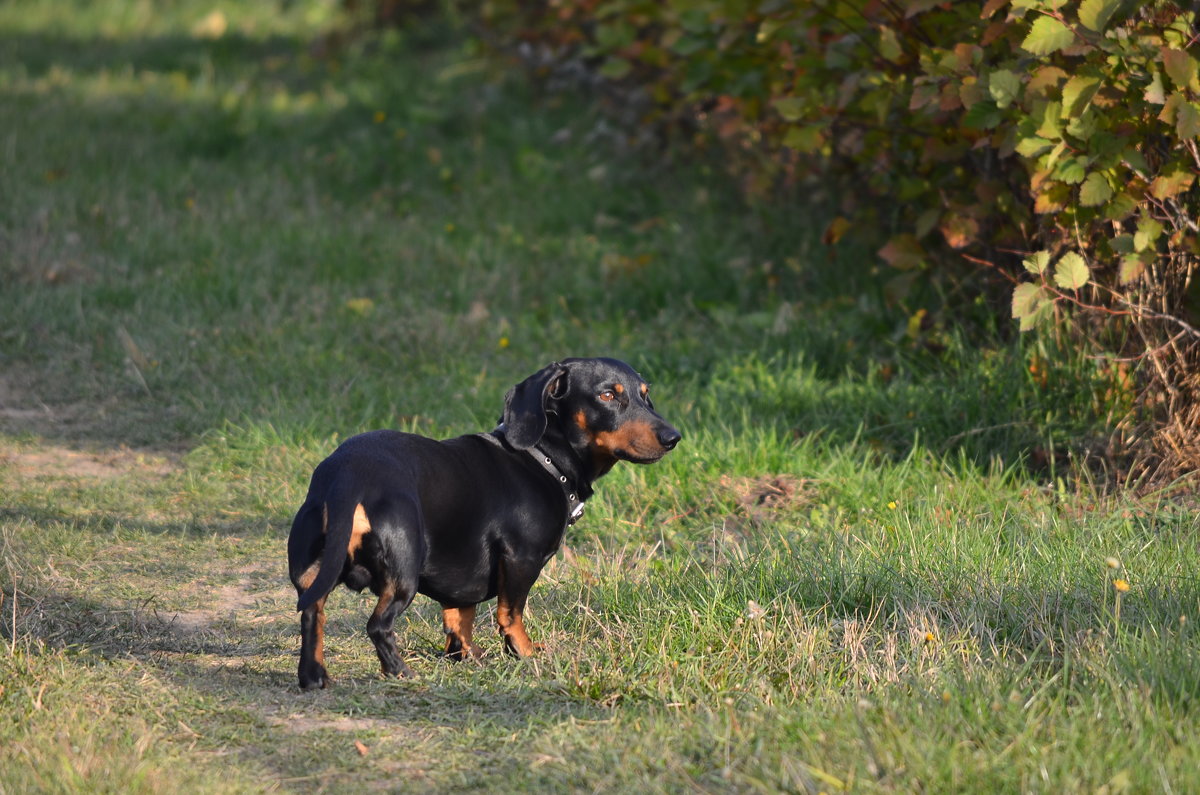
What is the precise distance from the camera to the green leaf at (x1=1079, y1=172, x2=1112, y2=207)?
478 centimetres

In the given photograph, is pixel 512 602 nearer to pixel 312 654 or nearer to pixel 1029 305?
pixel 312 654

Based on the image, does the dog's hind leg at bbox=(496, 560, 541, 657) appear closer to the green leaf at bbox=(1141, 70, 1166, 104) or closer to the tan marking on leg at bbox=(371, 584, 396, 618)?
the tan marking on leg at bbox=(371, 584, 396, 618)

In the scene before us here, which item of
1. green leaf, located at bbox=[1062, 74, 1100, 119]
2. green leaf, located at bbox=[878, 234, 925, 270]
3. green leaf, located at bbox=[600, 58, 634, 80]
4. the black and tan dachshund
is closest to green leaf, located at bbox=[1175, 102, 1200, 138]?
green leaf, located at bbox=[1062, 74, 1100, 119]

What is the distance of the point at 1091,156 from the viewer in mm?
4793

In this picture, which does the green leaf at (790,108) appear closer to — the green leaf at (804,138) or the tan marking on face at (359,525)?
the green leaf at (804,138)

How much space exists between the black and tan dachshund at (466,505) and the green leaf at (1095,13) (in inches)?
74.5

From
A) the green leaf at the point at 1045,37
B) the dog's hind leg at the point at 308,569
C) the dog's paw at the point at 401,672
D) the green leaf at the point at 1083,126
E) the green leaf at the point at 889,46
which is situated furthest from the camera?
the green leaf at the point at 889,46

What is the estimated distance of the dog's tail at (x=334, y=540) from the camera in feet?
10.6

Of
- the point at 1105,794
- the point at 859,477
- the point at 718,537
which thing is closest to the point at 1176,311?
the point at 859,477

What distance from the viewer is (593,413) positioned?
399 centimetres

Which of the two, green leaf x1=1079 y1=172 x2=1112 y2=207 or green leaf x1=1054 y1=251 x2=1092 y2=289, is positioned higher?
green leaf x1=1079 y1=172 x2=1112 y2=207

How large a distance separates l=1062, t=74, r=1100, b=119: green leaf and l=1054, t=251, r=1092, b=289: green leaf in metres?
0.51

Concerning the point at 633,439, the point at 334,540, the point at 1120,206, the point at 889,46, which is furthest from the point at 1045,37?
the point at 334,540

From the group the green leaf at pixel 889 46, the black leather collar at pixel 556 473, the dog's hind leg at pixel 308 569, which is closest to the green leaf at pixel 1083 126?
the green leaf at pixel 889 46
